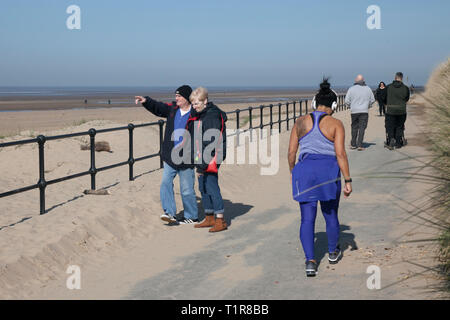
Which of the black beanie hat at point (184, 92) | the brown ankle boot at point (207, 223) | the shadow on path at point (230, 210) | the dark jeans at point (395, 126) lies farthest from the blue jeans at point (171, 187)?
the dark jeans at point (395, 126)

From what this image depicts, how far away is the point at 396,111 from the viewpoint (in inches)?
579

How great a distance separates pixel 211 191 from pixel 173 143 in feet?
2.54

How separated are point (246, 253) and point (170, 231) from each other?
60.4 inches

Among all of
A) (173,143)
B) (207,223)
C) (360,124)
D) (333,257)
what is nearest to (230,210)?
(207,223)

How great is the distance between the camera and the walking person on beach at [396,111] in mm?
14797

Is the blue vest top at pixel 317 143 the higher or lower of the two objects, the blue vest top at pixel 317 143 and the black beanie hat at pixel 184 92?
the lower

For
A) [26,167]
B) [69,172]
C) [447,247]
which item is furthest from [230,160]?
[447,247]

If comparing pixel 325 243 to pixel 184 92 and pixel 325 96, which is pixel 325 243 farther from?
pixel 184 92

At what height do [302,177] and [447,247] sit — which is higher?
[302,177]

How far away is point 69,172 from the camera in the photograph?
12.8 meters

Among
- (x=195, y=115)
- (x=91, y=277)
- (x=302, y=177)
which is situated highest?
(x=195, y=115)

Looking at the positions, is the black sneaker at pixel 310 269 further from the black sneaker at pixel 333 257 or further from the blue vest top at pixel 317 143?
the blue vest top at pixel 317 143

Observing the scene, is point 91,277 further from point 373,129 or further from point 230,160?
point 373,129

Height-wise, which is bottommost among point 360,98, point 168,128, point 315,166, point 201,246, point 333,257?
point 201,246
